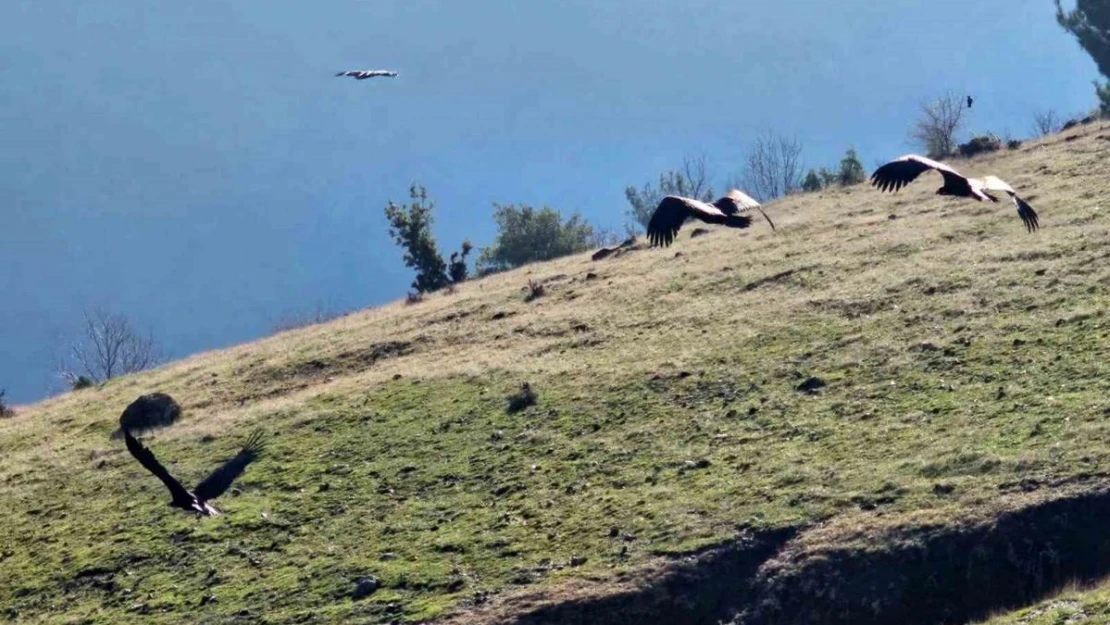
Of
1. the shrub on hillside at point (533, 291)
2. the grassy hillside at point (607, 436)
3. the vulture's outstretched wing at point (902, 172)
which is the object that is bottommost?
the grassy hillside at point (607, 436)

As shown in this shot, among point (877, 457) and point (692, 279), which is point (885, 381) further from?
point (692, 279)

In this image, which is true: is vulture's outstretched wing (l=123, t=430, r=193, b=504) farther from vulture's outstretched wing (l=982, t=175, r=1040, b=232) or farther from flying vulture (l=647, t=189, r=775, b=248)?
vulture's outstretched wing (l=982, t=175, r=1040, b=232)

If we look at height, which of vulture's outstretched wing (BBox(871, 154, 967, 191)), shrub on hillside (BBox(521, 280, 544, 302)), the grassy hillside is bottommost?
the grassy hillside

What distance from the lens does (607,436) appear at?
26422mm

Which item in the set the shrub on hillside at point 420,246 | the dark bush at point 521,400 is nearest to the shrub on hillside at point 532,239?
the shrub on hillside at point 420,246

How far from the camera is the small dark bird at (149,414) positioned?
3559cm

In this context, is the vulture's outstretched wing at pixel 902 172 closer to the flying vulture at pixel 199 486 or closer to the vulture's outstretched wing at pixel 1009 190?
the vulture's outstretched wing at pixel 1009 190

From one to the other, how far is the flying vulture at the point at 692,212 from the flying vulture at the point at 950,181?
4.64 ft

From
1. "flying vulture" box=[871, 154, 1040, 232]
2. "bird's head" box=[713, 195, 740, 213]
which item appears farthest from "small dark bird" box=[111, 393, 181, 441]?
"flying vulture" box=[871, 154, 1040, 232]

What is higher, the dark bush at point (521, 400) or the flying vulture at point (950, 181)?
the flying vulture at point (950, 181)

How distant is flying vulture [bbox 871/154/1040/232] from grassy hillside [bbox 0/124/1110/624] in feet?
13.1

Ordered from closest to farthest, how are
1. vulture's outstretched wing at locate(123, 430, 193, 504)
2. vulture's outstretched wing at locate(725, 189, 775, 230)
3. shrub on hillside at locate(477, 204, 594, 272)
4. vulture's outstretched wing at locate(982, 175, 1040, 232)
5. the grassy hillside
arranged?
1. vulture's outstretched wing at locate(982, 175, 1040, 232)
2. vulture's outstretched wing at locate(725, 189, 775, 230)
3. vulture's outstretched wing at locate(123, 430, 193, 504)
4. the grassy hillside
5. shrub on hillside at locate(477, 204, 594, 272)

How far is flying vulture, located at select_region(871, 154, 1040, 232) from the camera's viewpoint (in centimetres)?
1686

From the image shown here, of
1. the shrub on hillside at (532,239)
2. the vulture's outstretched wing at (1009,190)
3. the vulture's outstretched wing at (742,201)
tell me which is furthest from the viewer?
the shrub on hillside at (532,239)
